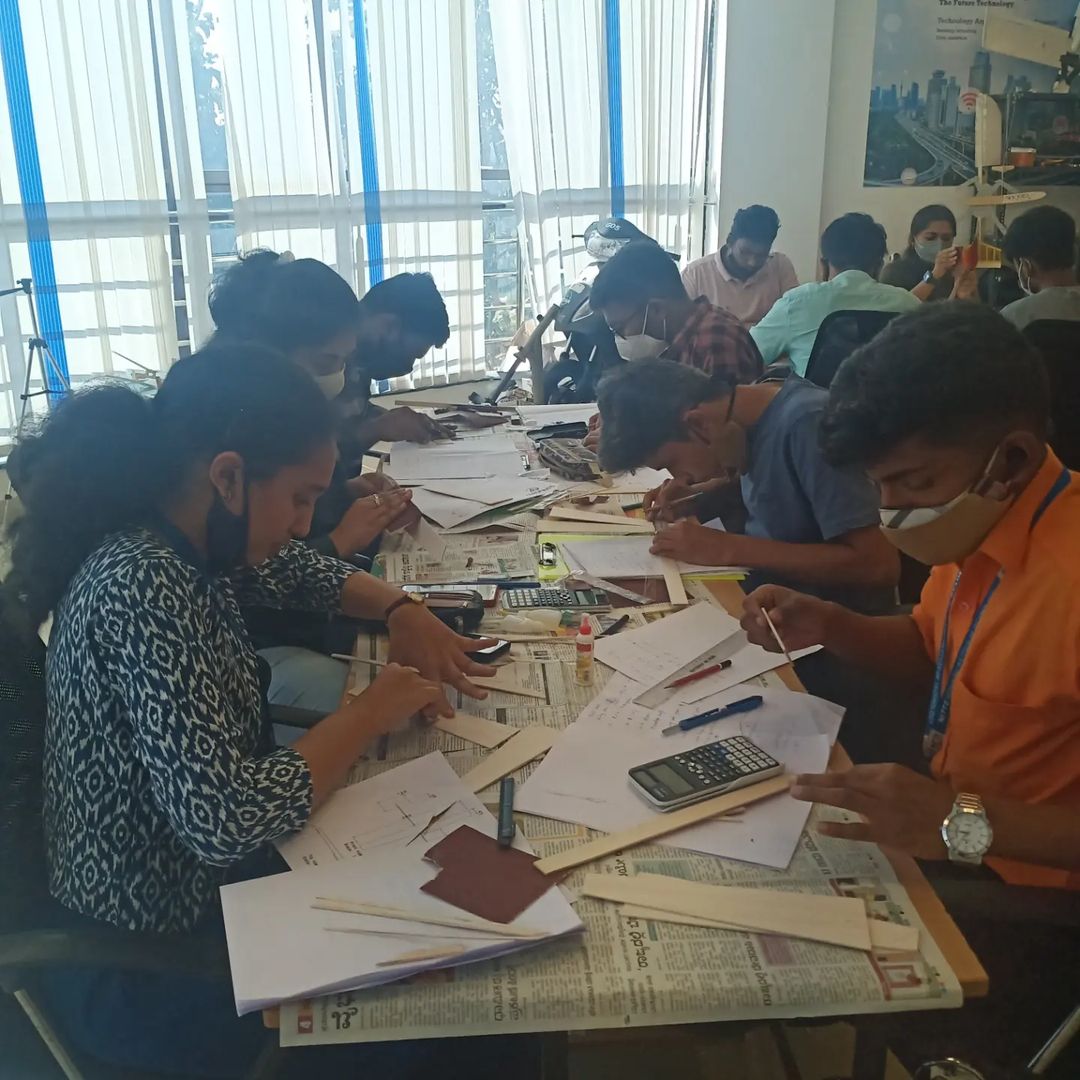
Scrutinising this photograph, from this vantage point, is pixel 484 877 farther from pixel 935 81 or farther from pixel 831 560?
pixel 935 81

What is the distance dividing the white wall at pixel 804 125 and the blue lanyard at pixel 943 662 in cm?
447

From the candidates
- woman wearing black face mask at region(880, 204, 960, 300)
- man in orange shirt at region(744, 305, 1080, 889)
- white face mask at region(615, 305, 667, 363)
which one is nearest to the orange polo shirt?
man in orange shirt at region(744, 305, 1080, 889)

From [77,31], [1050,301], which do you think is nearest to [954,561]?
[1050,301]

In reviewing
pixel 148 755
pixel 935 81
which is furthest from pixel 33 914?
pixel 935 81

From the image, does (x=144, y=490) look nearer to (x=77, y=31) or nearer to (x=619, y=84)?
(x=77, y=31)

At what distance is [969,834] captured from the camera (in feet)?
3.12

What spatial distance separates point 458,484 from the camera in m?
A: 2.37

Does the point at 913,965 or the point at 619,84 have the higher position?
the point at 619,84

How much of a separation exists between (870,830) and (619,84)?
4.64 meters

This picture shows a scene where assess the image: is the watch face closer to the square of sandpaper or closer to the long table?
the long table

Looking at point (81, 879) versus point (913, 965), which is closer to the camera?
point (913, 965)

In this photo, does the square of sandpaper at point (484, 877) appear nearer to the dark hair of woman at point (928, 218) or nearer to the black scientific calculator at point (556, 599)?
the black scientific calculator at point (556, 599)

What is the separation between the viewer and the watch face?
947 millimetres

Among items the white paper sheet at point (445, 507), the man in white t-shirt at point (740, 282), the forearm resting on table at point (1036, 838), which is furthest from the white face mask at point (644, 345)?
the forearm resting on table at point (1036, 838)
